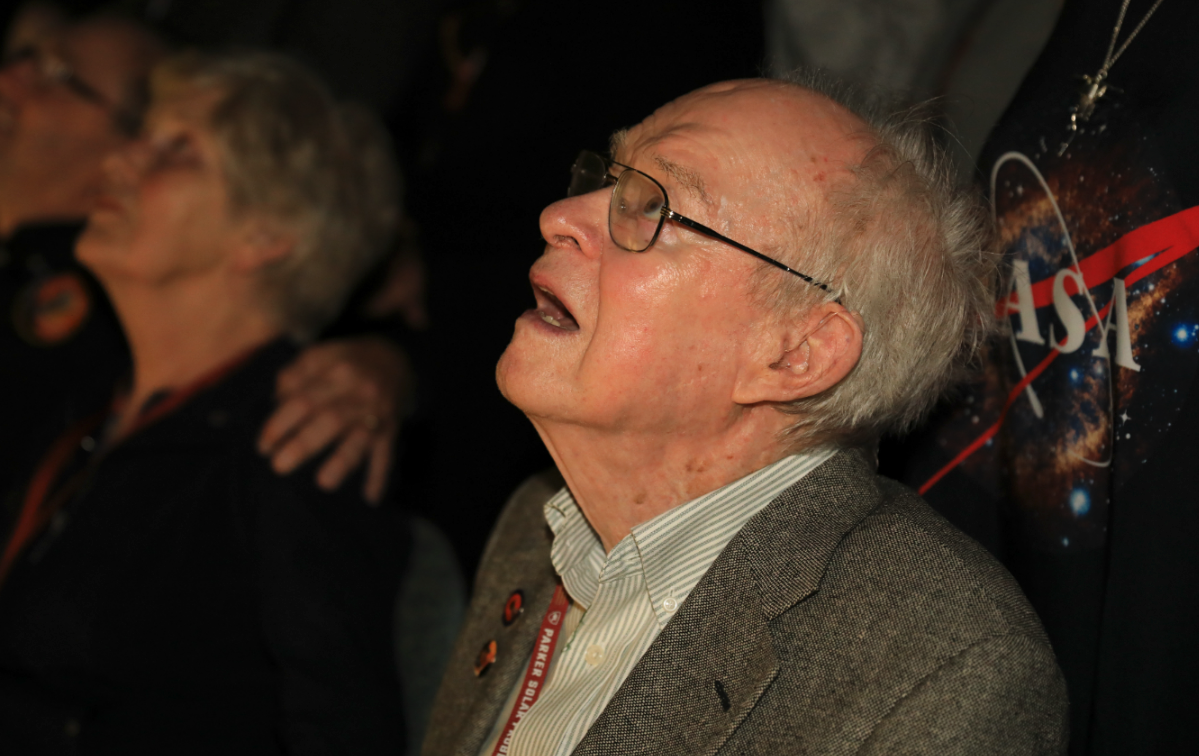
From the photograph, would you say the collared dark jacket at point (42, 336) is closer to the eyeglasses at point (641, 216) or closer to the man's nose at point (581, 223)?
the man's nose at point (581, 223)

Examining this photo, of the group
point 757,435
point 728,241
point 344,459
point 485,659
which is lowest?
point 344,459

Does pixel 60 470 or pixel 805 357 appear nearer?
pixel 805 357

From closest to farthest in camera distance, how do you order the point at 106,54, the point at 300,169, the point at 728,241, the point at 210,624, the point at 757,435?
1. the point at 728,241
2. the point at 757,435
3. the point at 210,624
4. the point at 300,169
5. the point at 106,54

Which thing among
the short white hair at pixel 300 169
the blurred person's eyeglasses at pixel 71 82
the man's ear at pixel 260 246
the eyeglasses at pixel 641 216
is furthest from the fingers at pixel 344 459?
the blurred person's eyeglasses at pixel 71 82

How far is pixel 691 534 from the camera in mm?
1363

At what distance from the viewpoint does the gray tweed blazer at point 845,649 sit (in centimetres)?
109

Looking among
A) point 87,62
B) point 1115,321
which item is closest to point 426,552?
point 1115,321

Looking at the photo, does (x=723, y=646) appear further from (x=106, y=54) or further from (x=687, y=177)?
(x=106, y=54)

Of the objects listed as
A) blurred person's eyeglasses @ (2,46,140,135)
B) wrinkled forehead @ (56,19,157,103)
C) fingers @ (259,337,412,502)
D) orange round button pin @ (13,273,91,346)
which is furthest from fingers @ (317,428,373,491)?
wrinkled forehead @ (56,19,157,103)

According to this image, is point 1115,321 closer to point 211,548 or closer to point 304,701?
point 304,701

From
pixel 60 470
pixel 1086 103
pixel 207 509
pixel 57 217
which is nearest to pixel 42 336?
pixel 57 217

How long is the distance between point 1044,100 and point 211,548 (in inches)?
73.0

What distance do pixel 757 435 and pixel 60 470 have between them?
185 centimetres

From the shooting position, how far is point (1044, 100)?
4.76 feet
